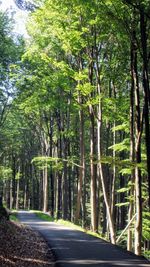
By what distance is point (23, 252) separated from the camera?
13.8m

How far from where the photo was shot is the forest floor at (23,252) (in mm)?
11998

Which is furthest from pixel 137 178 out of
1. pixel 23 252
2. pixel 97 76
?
pixel 97 76

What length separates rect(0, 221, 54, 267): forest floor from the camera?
39.4 feet

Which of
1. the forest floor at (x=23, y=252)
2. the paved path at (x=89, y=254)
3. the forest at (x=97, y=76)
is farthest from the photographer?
the forest at (x=97, y=76)

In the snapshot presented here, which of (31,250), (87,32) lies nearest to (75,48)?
(87,32)

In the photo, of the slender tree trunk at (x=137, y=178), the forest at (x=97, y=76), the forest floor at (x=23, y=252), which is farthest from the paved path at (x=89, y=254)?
the forest at (x=97, y=76)

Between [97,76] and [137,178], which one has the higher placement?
[97,76]

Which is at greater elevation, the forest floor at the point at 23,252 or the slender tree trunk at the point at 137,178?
the slender tree trunk at the point at 137,178

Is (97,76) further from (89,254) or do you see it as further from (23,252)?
(23,252)

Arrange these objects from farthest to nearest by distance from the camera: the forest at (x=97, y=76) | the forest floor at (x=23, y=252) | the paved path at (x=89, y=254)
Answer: the forest at (x=97, y=76) → the forest floor at (x=23, y=252) → the paved path at (x=89, y=254)

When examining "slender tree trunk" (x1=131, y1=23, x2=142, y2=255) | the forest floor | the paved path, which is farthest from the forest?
the forest floor

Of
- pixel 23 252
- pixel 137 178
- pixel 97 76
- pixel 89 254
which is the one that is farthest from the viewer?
pixel 97 76

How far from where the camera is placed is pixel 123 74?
2269 cm

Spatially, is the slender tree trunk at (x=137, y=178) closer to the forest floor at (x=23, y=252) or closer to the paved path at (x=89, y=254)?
the paved path at (x=89, y=254)
